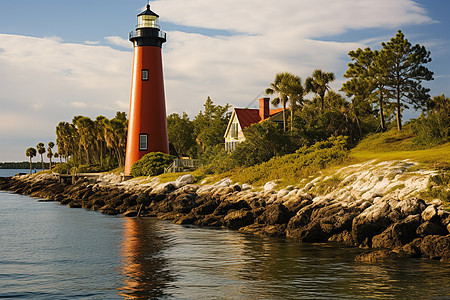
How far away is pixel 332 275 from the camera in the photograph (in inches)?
517

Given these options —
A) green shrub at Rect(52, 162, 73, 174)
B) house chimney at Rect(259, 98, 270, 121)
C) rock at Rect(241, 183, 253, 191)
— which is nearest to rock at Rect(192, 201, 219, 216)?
rock at Rect(241, 183, 253, 191)

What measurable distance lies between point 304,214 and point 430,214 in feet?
17.8

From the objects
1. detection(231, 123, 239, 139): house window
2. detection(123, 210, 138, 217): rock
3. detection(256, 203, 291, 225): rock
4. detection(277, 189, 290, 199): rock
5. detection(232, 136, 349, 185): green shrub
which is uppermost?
detection(231, 123, 239, 139): house window

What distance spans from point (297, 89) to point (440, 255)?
93.9 ft

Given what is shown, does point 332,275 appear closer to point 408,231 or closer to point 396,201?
point 408,231

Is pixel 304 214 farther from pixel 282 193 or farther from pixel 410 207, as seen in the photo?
pixel 410 207

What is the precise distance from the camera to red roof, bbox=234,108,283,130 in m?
49.7

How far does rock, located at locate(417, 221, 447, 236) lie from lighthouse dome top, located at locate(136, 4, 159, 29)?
34.1 m

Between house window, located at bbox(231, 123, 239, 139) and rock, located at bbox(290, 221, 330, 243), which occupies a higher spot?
house window, located at bbox(231, 123, 239, 139)

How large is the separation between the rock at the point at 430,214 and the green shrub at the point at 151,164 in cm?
2818

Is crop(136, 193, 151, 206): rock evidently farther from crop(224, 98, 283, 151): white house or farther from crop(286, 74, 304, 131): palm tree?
crop(224, 98, 283, 151): white house

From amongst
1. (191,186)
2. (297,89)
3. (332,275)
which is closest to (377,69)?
(297,89)

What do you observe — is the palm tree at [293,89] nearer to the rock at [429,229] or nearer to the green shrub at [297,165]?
the green shrub at [297,165]

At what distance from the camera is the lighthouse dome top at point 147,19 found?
4397 centimetres
